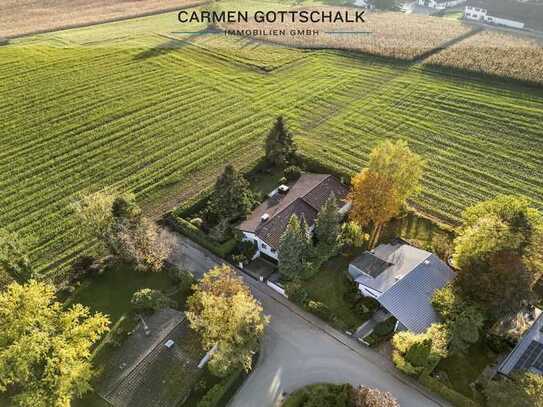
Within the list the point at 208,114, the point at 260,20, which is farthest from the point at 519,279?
the point at 260,20

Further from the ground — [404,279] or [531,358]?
[404,279]

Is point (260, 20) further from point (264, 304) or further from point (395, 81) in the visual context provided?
point (264, 304)

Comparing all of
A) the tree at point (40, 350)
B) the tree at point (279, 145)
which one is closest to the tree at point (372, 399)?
the tree at point (40, 350)

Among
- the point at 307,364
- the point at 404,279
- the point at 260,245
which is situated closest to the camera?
the point at 307,364

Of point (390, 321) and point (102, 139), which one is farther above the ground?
point (102, 139)

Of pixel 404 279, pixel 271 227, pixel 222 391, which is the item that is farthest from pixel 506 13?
pixel 222 391

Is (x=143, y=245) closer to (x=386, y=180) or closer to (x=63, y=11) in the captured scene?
(x=386, y=180)
